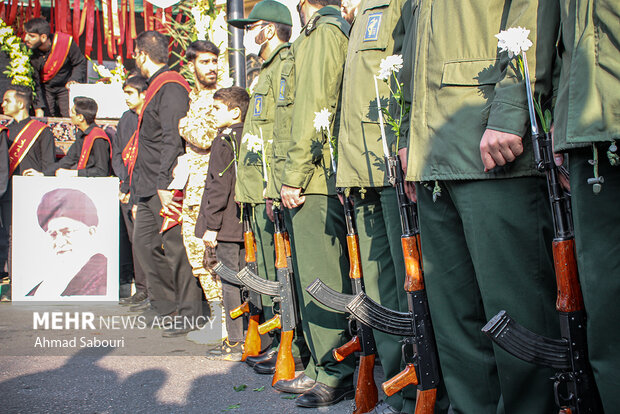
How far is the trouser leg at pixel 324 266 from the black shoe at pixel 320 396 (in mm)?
38

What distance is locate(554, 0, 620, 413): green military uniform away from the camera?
1.76 m

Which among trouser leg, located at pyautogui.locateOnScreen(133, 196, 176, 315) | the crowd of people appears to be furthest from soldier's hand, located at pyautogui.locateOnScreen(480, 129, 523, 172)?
trouser leg, located at pyautogui.locateOnScreen(133, 196, 176, 315)

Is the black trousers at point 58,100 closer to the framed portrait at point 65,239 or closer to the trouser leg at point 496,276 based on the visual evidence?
the framed portrait at point 65,239

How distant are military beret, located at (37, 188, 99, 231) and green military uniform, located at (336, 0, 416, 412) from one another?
16.0 feet

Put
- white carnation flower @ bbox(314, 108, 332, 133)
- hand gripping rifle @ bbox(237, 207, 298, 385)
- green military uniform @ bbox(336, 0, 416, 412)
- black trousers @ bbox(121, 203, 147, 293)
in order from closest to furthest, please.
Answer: green military uniform @ bbox(336, 0, 416, 412)
white carnation flower @ bbox(314, 108, 332, 133)
hand gripping rifle @ bbox(237, 207, 298, 385)
black trousers @ bbox(121, 203, 147, 293)

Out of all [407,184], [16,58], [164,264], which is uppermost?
[16,58]

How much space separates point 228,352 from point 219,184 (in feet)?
4.13

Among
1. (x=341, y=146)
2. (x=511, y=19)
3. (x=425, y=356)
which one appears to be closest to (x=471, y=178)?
(x=511, y=19)

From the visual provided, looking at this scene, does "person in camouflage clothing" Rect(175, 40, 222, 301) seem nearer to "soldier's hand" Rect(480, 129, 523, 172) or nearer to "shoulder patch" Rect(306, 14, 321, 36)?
"shoulder patch" Rect(306, 14, 321, 36)

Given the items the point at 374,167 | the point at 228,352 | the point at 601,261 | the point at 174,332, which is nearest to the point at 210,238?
the point at 228,352

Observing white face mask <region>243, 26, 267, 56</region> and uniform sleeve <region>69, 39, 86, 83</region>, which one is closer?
white face mask <region>243, 26, 267, 56</region>

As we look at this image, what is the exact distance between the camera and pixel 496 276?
228 centimetres

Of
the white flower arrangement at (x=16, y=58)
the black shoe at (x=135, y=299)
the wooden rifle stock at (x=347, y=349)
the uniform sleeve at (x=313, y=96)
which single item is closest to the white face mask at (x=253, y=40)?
the uniform sleeve at (x=313, y=96)

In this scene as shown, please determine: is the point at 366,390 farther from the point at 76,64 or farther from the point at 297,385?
the point at 76,64
